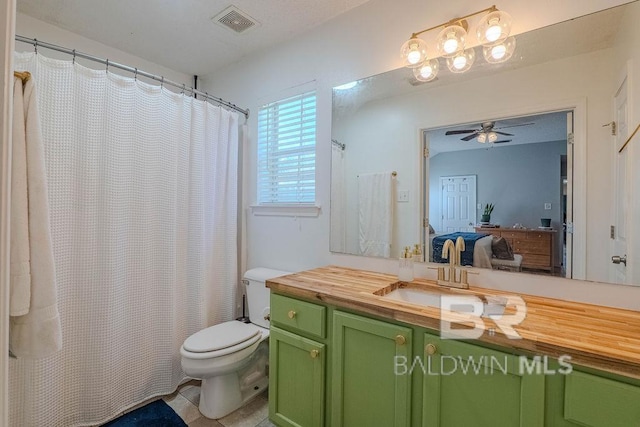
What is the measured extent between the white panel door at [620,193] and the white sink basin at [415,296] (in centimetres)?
66

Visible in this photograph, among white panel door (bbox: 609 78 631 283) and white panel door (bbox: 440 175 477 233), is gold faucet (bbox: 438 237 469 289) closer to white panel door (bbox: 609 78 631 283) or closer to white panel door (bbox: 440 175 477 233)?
white panel door (bbox: 440 175 477 233)

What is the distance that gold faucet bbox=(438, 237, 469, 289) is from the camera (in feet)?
4.52

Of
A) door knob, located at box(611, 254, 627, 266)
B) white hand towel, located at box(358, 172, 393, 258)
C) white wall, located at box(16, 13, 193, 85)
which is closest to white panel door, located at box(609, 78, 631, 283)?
door knob, located at box(611, 254, 627, 266)

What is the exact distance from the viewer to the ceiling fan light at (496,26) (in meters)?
1.30

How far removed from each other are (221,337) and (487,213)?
1604 mm

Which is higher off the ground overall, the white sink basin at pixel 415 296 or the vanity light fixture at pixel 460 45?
the vanity light fixture at pixel 460 45

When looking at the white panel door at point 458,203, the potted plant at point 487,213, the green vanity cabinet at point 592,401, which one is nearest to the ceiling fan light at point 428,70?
the white panel door at point 458,203

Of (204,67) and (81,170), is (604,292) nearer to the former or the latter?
(81,170)

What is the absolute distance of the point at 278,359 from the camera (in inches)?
57.0

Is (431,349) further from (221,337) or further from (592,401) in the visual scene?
(221,337)

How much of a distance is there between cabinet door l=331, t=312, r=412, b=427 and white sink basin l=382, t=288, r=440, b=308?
0.90 ft

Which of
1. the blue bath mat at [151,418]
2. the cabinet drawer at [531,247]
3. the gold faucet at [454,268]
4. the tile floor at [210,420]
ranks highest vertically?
the cabinet drawer at [531,247]

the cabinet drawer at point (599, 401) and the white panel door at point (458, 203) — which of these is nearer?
the cabinet drawer at point (599, 401)

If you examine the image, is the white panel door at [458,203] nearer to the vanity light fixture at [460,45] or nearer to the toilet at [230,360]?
the vanity light fixture at [460,45]
